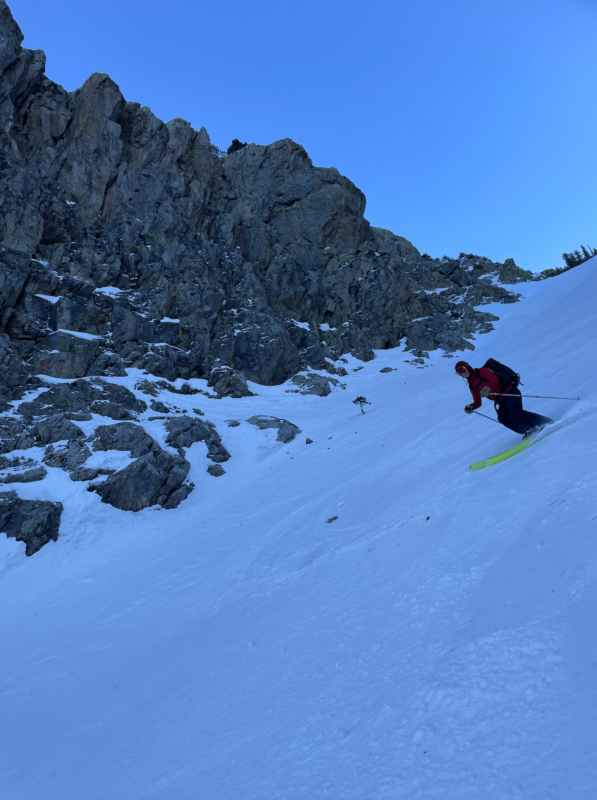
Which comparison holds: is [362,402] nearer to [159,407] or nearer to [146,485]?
[159,407]

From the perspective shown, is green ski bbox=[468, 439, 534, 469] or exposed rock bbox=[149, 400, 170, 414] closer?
green ski bbox=[468, 439, 534, 469]

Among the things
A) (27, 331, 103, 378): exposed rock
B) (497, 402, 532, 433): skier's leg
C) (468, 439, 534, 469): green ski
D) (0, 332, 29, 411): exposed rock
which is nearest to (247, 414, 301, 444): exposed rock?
(27, 331, 103, 378): exposed rock

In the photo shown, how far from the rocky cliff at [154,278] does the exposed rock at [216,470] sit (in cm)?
153

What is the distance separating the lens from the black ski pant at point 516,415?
24.9 ft

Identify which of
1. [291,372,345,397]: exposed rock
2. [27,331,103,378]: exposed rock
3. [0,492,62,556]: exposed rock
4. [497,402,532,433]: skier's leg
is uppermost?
[27,331,103,378]: exposed rock

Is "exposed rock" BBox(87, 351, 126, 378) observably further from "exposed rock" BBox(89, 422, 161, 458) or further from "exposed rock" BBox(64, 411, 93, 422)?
"exposed rock" BBox(89, 422, 161, 458)

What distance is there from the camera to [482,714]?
9.57 ft

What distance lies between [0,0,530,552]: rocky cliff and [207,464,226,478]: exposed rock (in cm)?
153

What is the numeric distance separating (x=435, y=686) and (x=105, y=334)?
35.1 meters

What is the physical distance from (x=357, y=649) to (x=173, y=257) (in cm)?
4322

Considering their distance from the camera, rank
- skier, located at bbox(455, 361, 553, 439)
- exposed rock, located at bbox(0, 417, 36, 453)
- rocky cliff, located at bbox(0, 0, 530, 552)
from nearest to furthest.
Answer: skier, located at bbox(455, 361, 553, 439), exposed rock, located at bbox(0, 417, 36, 453), rocky cliff, located at bbox(0, 0, 530, 552)

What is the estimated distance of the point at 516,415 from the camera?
25.5 ft

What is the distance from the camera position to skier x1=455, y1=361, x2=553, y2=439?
7.55 meters

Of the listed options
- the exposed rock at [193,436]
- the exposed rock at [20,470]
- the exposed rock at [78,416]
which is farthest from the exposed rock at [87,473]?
the exposed rock at [78,416]
